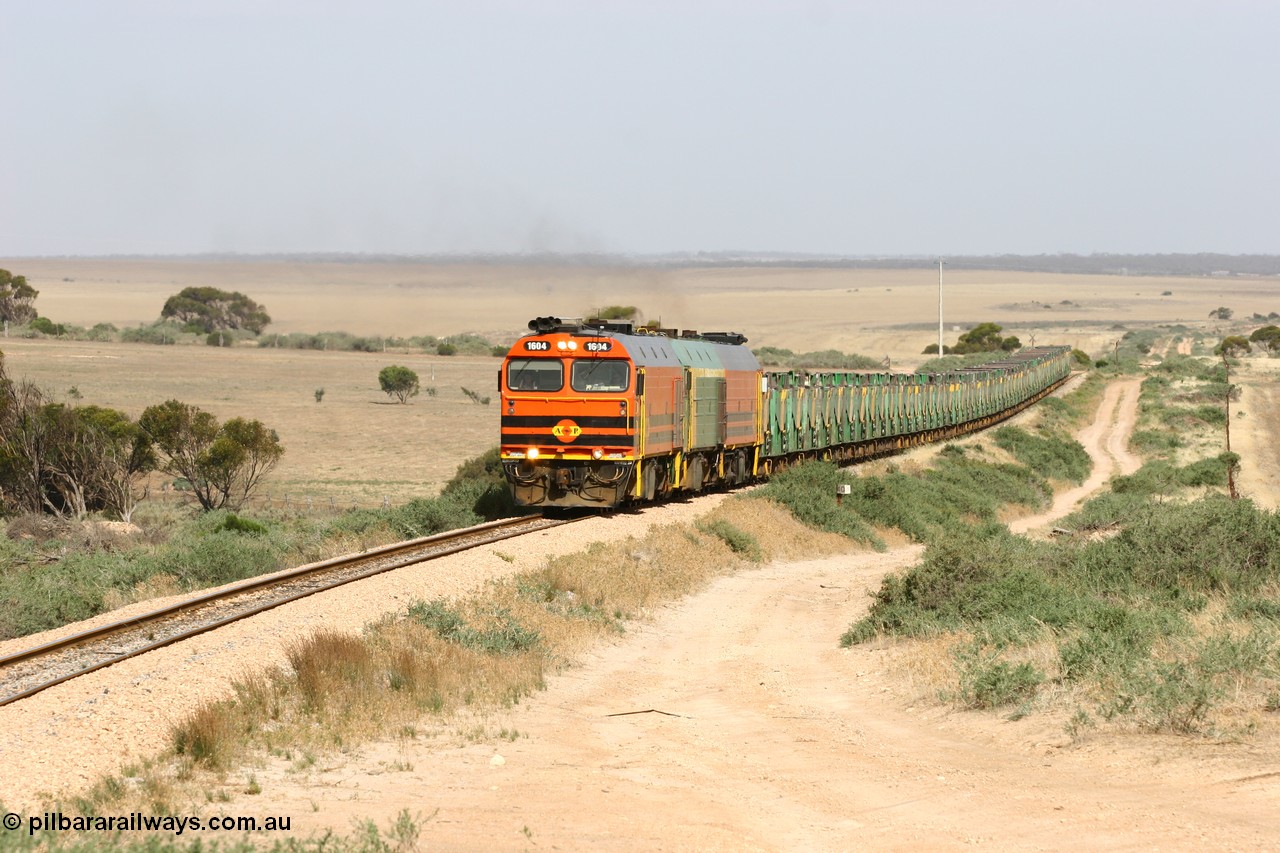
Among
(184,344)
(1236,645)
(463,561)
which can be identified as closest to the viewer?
(1236,645)

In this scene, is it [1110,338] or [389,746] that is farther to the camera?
[1110,338]

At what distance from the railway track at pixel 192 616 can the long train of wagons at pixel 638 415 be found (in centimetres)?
267

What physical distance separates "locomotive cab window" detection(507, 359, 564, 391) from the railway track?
3410 millimetres

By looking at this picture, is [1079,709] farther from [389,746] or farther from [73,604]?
[73,604]

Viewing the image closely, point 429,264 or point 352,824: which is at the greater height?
point 429,264

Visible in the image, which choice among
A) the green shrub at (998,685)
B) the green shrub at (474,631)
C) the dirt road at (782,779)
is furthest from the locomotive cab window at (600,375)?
the green shrub at (998,685)

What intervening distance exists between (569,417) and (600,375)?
100 centimetres

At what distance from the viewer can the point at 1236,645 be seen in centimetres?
1366

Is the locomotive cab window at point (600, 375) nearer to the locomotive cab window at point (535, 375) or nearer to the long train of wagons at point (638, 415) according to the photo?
the long train of wagons at point (638, 415)

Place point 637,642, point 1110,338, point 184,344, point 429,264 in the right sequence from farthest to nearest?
point 1110,338 < point 184,344 < point 429,264 < point 637,642

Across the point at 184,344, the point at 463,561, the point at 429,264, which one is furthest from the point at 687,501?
the point at 184,344

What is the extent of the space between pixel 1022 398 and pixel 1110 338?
110209 mm

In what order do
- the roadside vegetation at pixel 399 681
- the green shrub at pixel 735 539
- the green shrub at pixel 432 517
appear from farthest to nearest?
the green shrub at pixel 735 539 → the green shrub at pixel 432 517 → the roadside vegetation at pixel 399 681

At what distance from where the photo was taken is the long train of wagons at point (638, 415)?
26.9 metres
